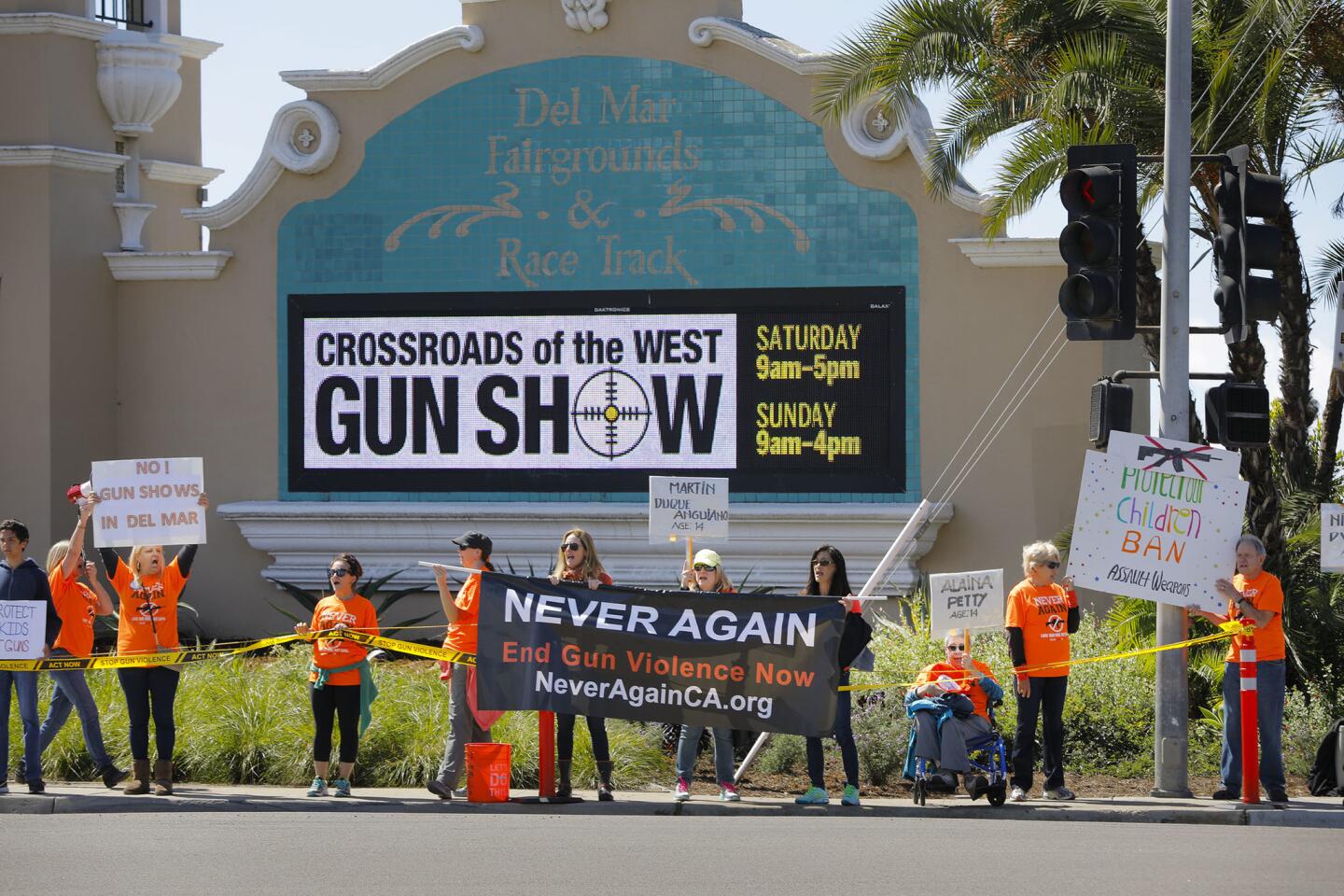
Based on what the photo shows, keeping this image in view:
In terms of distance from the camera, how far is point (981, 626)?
13555 mm

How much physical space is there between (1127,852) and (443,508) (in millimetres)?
10582

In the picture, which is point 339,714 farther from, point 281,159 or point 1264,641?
point 281,159

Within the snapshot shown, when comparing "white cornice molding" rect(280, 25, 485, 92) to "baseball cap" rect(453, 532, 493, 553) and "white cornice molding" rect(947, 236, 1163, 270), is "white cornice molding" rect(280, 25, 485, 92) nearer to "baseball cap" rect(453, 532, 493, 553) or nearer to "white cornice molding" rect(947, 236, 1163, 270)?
"white cornice molding" rect(947, 236, 1163, 270)

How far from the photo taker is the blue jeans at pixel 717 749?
42.2ft

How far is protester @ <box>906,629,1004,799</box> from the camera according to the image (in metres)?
12.5

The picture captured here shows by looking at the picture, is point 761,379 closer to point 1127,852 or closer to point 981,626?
point 981,626

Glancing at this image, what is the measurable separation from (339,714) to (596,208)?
821cm

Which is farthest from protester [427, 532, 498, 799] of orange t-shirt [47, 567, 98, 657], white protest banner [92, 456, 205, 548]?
orange t-shirt [47, 567, 98, 657]

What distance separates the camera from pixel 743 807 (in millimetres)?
12672

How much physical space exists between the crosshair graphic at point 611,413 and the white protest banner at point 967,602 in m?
6.60

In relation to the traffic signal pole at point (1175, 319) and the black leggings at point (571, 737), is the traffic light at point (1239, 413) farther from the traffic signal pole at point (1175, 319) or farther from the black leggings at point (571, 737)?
the black leggings at point (571, 737)

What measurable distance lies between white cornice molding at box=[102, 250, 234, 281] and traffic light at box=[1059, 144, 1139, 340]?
1071 centimetres

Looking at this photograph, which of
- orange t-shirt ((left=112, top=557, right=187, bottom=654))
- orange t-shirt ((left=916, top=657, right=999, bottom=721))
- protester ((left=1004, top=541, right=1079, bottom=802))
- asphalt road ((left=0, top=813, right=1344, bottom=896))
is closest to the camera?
asphalt road ((left=0, top=813, right=1344, bottom=896))

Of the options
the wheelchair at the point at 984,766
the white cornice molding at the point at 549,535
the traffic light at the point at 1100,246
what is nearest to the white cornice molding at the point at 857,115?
the white cornice molding at the point at 549,535
